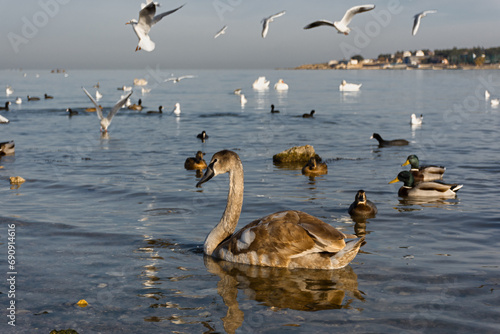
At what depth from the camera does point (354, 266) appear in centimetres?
1008

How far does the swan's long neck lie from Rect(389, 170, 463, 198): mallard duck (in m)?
7.42

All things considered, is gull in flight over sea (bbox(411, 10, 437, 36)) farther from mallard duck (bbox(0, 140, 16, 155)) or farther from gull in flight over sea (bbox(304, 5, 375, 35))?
mallard duck (bbox(0, 140, 16, 155))

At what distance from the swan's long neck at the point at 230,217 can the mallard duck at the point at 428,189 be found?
7422 millimetres

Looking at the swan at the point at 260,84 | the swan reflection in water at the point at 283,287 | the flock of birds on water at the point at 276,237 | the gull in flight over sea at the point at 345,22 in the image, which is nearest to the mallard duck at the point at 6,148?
the gull in flight over sea at the point at 345,22

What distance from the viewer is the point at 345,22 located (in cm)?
2114

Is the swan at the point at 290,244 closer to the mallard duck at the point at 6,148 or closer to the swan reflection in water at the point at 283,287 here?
the swan reflection in water at the point at 283,287

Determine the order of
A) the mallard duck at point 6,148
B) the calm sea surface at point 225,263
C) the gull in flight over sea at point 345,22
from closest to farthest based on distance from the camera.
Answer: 1. the calm sea surface at point 225,263
2. the gull in flight over sea at point 345,22
3. the mallard duck at point 6,148

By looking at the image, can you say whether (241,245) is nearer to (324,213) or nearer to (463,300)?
(463,300)

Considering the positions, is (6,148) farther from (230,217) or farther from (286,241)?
(286,241)

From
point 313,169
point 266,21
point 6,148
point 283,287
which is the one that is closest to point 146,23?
point 266,21

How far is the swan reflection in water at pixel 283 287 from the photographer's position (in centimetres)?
821

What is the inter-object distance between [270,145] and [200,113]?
24894mm

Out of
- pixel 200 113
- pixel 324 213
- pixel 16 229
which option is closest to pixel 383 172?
pixel 324 213

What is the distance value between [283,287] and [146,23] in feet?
36.6
